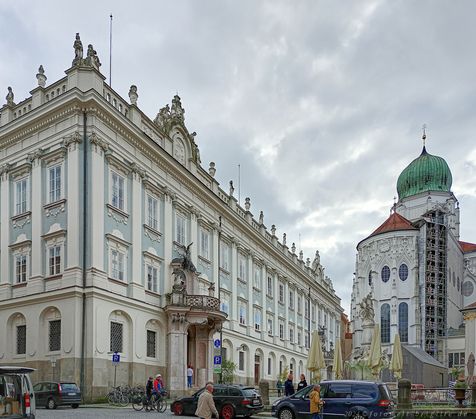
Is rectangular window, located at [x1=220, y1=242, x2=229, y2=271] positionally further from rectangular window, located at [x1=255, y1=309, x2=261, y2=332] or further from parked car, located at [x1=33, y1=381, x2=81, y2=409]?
parked car, located at [x1=33, y1=381, x2=81, y2=409]

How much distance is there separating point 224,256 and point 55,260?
60.4 ft

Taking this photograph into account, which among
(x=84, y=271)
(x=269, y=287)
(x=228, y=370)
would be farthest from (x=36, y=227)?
(x=269, y=287)

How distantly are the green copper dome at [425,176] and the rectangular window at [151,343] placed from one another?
67411 mm

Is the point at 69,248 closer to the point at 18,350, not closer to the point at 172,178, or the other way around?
the point at 18,350

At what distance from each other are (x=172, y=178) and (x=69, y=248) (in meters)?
10.6

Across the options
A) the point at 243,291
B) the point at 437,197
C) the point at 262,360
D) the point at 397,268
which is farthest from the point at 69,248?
the point at 437,197

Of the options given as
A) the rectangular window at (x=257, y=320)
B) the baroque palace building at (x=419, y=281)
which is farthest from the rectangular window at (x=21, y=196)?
the baroque palace building at (x=419, y=281)

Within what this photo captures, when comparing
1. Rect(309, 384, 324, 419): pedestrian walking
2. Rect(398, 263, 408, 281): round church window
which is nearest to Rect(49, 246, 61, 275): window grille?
Rect(309, 384, 324, 419): pedestrian walking

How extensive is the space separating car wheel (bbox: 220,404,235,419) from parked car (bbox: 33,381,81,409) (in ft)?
24.7

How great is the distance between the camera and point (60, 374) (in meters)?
31.9

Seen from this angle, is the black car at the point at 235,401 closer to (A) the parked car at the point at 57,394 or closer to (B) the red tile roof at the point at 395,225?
(A) the parked car at the point at 57,394

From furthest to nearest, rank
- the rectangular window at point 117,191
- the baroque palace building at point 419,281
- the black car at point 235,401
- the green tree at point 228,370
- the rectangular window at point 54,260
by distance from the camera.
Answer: the baroque palace building at point 419,281 < the green tree at point 228,370 < the rectangular window at point 117,191 < the rectangular window at point 54,260 < the black car at point 235,401

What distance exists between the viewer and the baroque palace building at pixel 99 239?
32.8 meters

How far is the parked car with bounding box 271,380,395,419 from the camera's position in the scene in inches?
816
